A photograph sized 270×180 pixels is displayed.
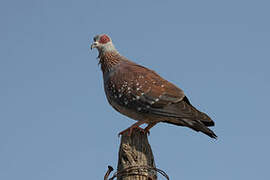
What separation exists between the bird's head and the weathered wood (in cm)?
273

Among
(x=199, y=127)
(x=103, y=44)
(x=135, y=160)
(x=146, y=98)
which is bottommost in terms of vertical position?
(x=135, y=160)

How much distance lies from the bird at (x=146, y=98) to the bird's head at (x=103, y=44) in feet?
0.82

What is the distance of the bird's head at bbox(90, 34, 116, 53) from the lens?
6879mm

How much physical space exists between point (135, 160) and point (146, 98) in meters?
1.94

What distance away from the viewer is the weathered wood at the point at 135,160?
4.00 m

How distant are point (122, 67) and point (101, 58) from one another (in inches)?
21.4

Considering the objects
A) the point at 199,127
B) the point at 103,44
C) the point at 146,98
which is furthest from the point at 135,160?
the point at 103,44

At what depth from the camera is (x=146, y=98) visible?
594 cm

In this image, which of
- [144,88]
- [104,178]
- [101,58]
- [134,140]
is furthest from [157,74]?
[104,178]

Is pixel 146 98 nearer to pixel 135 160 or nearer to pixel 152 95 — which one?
pixel 152 95

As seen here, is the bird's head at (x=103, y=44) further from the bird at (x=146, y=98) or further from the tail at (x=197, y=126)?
the tail at (x=197, y=126)

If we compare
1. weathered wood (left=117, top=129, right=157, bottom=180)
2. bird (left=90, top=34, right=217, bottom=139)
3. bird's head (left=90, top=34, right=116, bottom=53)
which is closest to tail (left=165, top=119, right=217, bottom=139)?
bird (left=90, top=34, right=217, bottom=139)

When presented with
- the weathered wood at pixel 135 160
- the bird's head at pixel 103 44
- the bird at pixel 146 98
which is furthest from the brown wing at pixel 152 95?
the weathered wood at pixel 135 160

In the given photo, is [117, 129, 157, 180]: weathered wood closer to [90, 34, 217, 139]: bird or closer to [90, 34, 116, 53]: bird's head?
[90, 34, 217, 139]: bird
